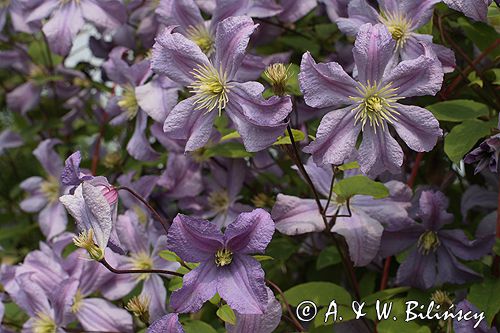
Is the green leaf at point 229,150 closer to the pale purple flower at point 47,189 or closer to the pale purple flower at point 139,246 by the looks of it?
the pale purple flower at point 139,246

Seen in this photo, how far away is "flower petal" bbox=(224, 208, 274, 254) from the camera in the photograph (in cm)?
92

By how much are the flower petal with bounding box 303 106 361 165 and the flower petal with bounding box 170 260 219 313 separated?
0.62ft

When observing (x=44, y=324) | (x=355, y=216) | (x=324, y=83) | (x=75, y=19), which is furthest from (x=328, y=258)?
(x=75, y=19)

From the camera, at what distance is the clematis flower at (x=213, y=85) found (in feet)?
3.25

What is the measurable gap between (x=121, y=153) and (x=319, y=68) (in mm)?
611

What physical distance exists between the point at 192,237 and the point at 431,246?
392mm

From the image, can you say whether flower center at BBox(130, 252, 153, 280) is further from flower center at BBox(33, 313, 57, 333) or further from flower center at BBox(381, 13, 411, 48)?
flower center at BBox(381, 13, 411, 48)

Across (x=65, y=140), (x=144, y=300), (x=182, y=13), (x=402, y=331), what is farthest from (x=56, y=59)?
(x=402, y=331)

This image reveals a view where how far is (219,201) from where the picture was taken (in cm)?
133

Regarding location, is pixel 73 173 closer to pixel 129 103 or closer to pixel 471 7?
pixel 129 103

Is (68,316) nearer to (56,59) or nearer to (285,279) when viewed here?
(285,279)

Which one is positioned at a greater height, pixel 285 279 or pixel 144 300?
pixel 144 300

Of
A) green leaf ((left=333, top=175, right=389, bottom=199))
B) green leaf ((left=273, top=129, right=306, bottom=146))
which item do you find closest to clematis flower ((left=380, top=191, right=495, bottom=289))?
green leaf ((left=333, top=175, right=389, bottom=199))

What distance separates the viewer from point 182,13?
1.19m
